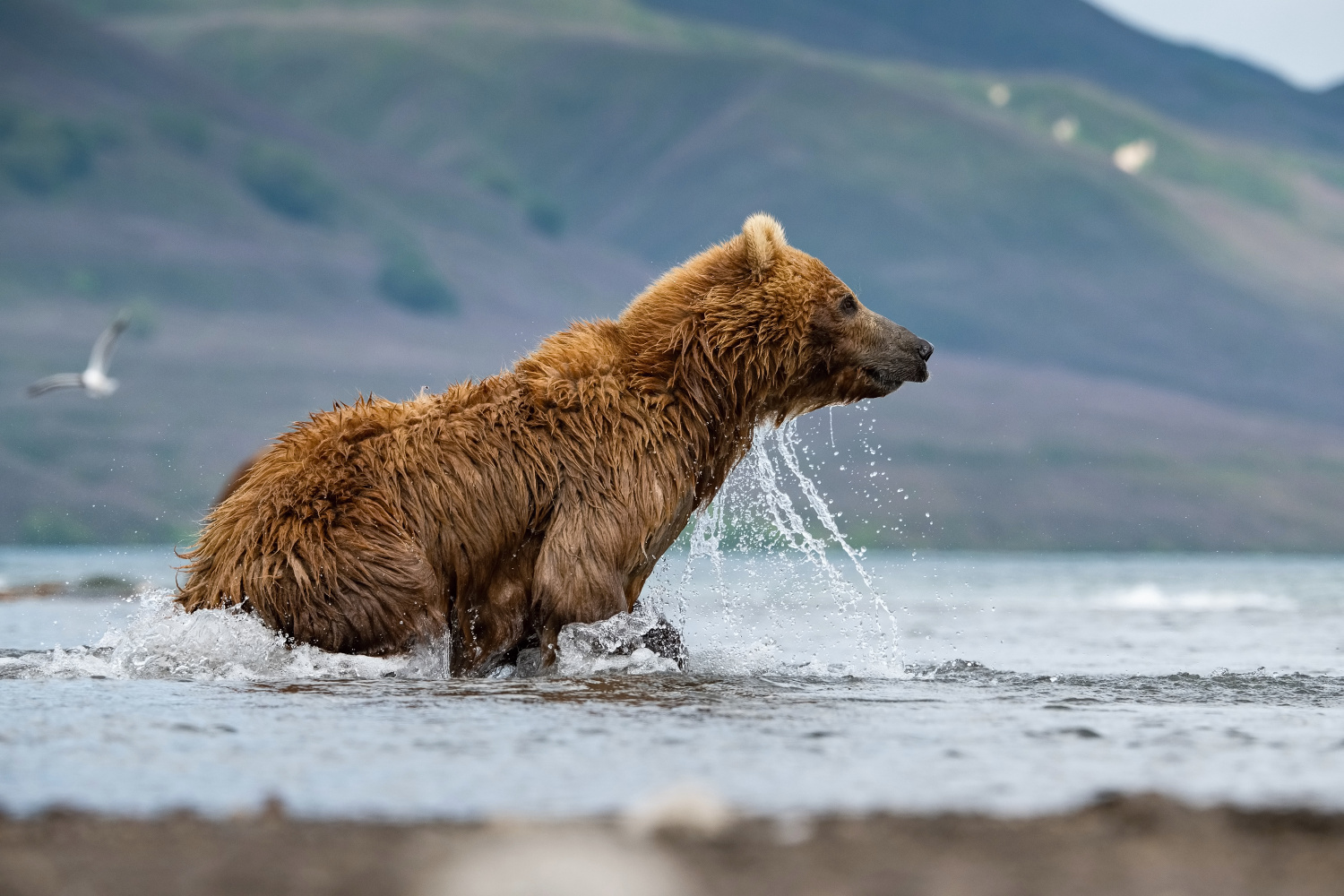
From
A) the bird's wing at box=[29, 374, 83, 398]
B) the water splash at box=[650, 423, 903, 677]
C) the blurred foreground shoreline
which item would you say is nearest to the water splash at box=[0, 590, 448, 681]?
the water splash at box=[650, 423, 903, 677]

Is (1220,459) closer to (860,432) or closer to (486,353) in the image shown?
(860,432)

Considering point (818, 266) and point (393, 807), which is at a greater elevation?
point (818, 266)

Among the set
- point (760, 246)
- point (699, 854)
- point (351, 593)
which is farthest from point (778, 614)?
point (699, 854)

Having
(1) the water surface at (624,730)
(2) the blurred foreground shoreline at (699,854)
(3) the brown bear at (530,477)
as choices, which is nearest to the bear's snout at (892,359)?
(3) the brown bear at (530,477)

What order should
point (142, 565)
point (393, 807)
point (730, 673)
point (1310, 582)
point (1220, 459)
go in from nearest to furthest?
point (393, 807) → point (730, 673) → point (1310, 582) → point (142, 565) → point (1220, 459)

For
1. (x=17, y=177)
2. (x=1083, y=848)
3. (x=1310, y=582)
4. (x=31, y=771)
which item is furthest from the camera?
(x=17, y=177)

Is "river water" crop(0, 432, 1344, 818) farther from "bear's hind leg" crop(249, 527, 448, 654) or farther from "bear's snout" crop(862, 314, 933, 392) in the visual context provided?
"bear's snout" crop(862, 314, 933, 392)

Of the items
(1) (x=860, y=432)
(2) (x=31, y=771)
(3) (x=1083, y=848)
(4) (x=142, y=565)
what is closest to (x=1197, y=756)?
(3) (x=1083, y=848)

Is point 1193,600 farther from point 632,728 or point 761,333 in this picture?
point 632,728

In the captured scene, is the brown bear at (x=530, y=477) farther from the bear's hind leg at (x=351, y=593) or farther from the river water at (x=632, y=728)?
the river water at (x=632, y=728)

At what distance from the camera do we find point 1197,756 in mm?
6051

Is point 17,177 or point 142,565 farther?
point 17,177

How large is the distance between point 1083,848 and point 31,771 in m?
3.38

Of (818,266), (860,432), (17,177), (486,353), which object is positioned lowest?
(818,266)
